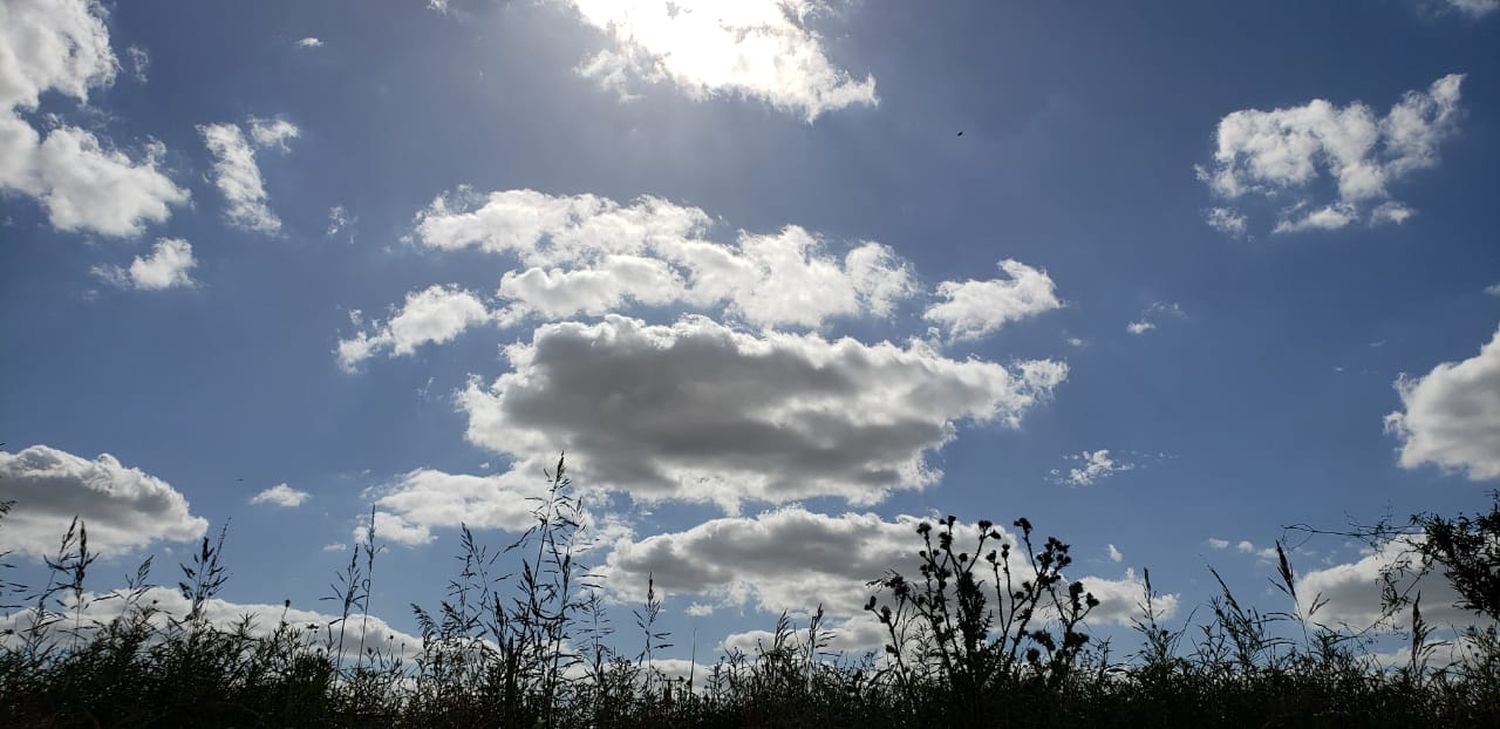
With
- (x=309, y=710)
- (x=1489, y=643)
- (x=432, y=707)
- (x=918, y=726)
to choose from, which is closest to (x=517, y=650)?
(x=432, y=707)

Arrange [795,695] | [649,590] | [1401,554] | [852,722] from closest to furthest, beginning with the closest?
[852,722] < [795,695] < [649,590] < [1401,554]

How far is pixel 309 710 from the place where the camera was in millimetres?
5977

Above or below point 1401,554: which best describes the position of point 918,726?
below

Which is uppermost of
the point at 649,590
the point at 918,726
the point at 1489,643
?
the point at 649,590

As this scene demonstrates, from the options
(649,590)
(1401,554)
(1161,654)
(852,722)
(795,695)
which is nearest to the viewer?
(852,722)

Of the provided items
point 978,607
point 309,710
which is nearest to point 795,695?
point 978,607

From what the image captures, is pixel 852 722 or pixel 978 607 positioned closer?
pixel 978 607

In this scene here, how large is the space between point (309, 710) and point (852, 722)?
3482 millimetres

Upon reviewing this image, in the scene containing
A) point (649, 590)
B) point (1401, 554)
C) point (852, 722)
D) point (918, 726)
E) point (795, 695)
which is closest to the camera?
point (918, 726)

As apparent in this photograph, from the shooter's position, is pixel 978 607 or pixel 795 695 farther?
pixel 795 695

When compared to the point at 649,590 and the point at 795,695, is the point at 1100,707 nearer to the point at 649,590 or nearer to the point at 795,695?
the point at 795,695

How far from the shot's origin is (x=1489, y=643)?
5570 mm

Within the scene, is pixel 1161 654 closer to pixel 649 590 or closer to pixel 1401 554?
pixel 1401 554

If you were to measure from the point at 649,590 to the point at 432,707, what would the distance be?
6.04ft
